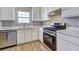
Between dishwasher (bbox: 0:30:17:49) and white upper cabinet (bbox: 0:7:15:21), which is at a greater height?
white upper cabinet (bbox: 0:7:15:21)

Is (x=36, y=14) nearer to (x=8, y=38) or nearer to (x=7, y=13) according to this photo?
(x=7, y=13)

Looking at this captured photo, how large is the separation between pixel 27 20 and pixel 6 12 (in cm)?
168

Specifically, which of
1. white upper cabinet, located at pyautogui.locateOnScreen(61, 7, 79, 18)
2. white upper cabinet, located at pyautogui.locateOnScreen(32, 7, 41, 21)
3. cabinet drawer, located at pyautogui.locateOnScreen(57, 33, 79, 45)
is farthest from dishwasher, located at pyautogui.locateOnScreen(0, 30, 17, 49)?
cabinet drawer, located at pyautogui.locateOnScreen(57, 33, 79, 45)

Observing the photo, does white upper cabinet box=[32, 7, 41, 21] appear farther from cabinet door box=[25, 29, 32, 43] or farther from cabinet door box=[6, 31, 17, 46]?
cabinet door box=[6, 31, 17, 46]

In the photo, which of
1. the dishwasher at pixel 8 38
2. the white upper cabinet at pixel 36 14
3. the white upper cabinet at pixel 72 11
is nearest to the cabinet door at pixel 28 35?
the dishwasher at pixel 8 38

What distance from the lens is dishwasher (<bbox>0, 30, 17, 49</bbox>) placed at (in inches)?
171

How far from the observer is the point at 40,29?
575cm

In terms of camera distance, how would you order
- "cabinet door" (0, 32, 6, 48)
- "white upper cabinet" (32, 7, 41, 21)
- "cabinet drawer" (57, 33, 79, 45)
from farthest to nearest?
1. "white upper cabinet" (32, 7, 41, 21)
2. "cabinet door" (0, 32, 6, 48)
3. "cabinet drawer" (57, 33, 79, 45)

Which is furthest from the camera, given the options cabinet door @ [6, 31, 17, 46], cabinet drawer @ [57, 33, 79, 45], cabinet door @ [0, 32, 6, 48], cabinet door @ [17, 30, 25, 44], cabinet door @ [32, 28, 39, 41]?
cabinet door @ [32, 28, 39, 41]

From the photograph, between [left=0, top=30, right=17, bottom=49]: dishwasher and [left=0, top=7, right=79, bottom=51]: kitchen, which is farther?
[left=0, top=30, right=17, bottom=49]: dishwasher

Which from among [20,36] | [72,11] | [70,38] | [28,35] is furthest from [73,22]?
[28,35]

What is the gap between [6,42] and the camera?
14.9 feet
